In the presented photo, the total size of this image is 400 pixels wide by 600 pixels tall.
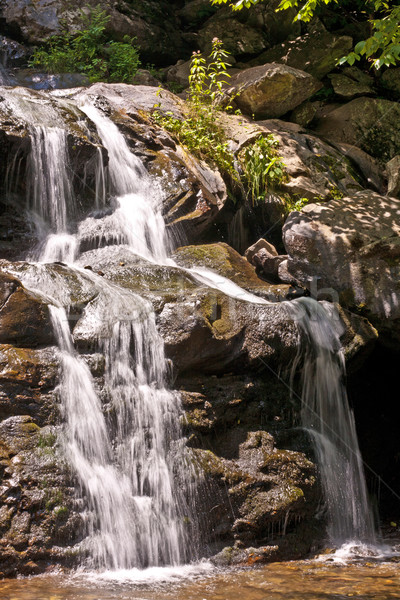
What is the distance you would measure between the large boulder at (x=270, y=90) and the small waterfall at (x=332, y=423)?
581 cm

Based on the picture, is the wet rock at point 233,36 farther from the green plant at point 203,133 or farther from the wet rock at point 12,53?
the wet rock at point 12,53

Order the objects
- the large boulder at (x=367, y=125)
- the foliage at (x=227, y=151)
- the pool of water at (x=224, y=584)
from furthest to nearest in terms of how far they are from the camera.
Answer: the large boulder at (x=367, y=125), the foliage at (x=227, y=151), the pool of water at (x=224, y=584)

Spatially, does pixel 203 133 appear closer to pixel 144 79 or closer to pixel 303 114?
pixel 303 114

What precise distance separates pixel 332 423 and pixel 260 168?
4395 millimetres

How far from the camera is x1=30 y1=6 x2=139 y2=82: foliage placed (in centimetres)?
1089

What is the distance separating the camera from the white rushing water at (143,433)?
12.6ft

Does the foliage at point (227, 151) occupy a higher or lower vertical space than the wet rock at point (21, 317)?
Answer: higher

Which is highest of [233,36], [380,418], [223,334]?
[233,36]

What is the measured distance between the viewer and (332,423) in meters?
5.18

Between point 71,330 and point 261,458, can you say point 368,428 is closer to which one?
point 261,458

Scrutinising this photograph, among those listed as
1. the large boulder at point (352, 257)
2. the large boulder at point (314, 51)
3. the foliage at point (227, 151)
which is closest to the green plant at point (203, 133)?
the foliage at point (227, 151)

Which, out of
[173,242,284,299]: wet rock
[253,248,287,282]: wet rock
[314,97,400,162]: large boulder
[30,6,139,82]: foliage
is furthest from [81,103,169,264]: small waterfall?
[314,97,400,162]: large boulder

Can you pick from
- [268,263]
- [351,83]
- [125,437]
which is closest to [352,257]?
[268,263]

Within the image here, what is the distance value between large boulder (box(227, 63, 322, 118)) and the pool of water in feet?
26.5
